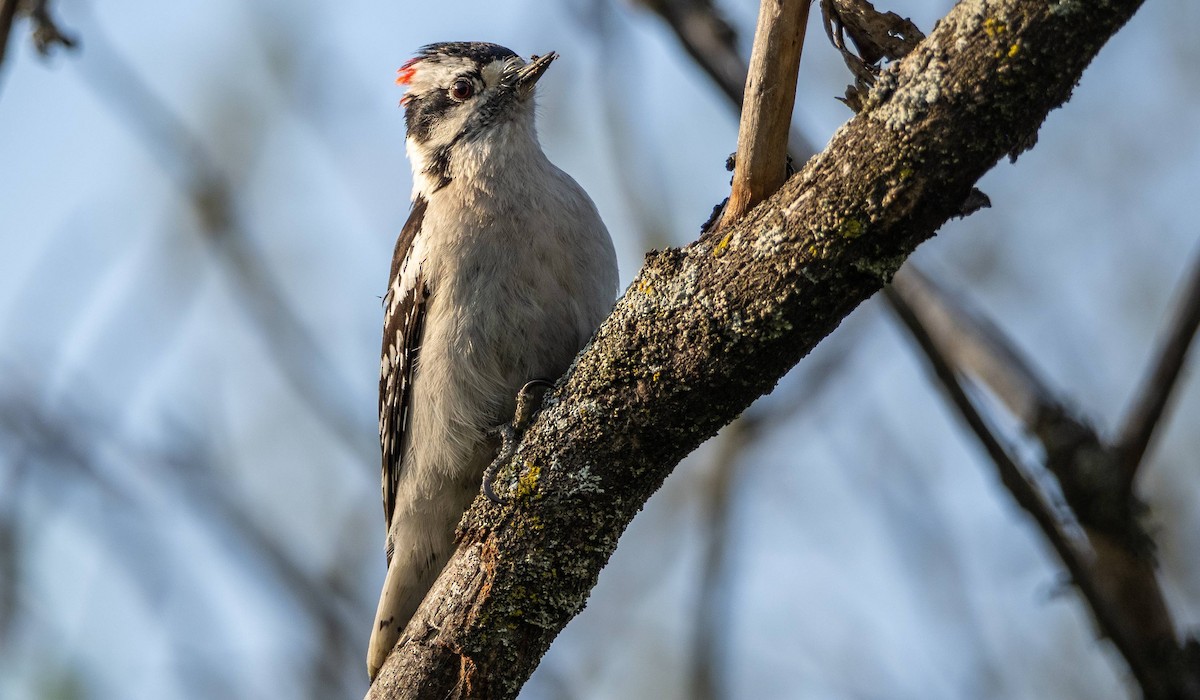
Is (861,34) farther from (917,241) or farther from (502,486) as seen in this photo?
(502,486)

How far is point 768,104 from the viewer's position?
9.19 feet

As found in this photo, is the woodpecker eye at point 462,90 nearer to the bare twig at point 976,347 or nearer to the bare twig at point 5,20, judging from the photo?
the bare twig at point 976,347

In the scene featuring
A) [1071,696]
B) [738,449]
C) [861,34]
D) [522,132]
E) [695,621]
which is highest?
[522,132]

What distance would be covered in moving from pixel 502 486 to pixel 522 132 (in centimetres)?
256

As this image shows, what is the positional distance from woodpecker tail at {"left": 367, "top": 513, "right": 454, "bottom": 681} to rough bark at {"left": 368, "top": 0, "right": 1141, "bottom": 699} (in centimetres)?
117

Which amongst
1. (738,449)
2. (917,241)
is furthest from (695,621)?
(917,241)

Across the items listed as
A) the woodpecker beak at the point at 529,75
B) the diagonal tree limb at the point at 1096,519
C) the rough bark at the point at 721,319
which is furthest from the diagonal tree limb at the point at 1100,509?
the woodpecker beak at the point at 529,75

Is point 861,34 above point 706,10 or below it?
below

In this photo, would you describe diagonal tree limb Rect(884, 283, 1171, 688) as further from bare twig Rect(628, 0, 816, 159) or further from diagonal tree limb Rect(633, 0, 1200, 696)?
bare twig Rect(628, 0, 816, 159)

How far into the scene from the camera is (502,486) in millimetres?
3375

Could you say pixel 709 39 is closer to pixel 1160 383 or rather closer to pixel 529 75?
pixel 529 75

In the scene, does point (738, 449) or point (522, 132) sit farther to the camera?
point (738, 449)

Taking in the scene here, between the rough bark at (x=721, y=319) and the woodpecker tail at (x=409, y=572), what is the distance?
3.83 feet

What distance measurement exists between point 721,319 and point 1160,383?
4.99ft
